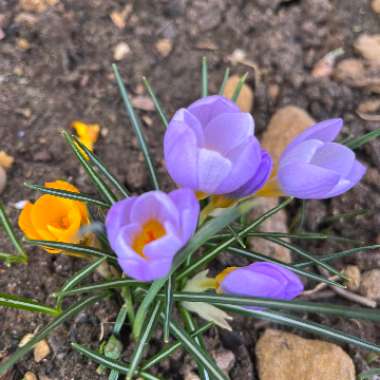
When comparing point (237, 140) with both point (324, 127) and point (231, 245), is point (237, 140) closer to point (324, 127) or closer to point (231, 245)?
point (324, 127)

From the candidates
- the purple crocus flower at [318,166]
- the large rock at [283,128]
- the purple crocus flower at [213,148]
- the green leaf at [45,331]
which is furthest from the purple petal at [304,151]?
the large rock at [283,128]

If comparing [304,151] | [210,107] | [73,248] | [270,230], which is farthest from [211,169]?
[270,230]

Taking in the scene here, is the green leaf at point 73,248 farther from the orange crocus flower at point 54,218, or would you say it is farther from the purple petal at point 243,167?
the purple petal at point 243,167

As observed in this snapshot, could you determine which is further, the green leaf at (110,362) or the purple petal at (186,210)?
the green leaf at (110,362)

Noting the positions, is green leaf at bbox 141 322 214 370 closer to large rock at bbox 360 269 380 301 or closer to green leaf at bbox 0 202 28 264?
green leaf at bbox 0 202 28 264

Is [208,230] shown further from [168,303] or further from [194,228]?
[168,303]

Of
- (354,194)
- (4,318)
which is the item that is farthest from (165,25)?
(4,318)

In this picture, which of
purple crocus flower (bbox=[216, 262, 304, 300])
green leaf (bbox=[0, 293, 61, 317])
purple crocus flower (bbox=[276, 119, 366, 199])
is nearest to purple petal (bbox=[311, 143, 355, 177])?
purple crocus flower (bbox=[276, 119, 366, 199])

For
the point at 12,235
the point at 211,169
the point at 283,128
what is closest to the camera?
the point at 211,169
